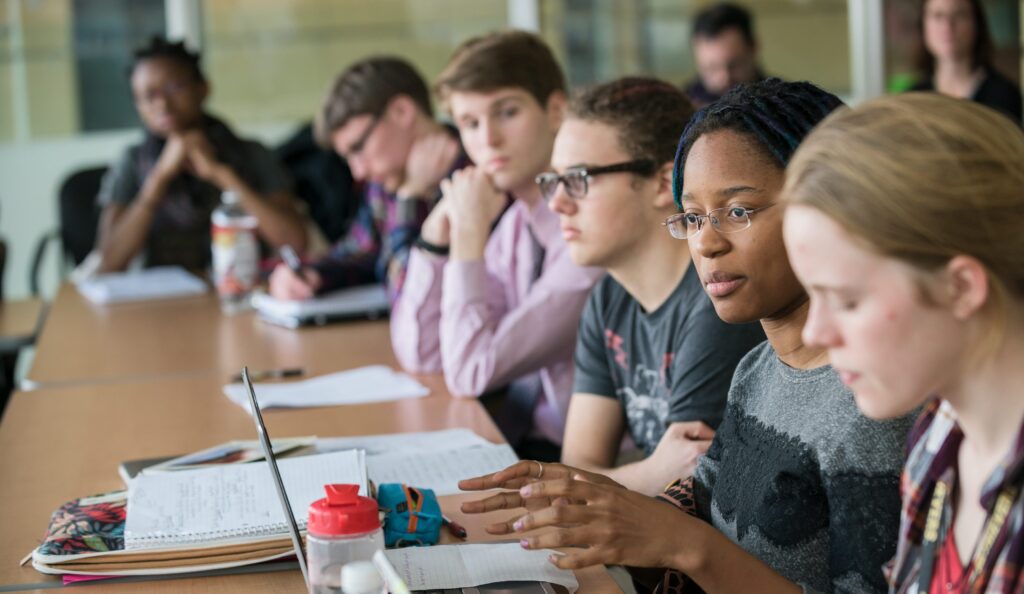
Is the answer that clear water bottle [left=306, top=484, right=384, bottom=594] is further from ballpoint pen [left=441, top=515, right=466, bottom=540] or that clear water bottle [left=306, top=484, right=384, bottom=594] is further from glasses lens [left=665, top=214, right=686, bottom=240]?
glasses lens [left=665, top=214, right=686, bottom=240]

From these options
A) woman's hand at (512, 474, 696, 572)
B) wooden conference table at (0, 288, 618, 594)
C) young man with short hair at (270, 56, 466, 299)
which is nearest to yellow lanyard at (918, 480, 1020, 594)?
woman's hand at (512, 474, 696, 572)

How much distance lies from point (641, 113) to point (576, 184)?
15cm

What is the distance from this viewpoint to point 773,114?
54.9 inches

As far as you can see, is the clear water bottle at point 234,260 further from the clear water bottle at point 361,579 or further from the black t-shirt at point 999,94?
the black t-shirt at point 999,94

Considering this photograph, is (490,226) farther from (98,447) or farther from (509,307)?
(98,447)

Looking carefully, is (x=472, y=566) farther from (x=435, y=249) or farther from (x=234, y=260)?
(x=234, y=260)

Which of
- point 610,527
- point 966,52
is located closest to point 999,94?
point 966,52

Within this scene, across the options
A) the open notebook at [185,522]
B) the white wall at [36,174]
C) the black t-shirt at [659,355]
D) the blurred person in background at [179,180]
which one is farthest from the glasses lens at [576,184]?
the white wall at [36,174]

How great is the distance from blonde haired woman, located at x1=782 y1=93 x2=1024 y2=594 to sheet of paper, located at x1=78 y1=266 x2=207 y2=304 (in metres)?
2.80

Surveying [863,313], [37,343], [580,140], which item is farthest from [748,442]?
[37,343]

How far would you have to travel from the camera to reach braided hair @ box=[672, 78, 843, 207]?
138 cm

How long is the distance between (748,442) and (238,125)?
14.7 feet

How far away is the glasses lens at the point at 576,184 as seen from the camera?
192 cm

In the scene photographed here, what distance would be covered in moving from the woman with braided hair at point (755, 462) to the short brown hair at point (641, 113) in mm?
427
